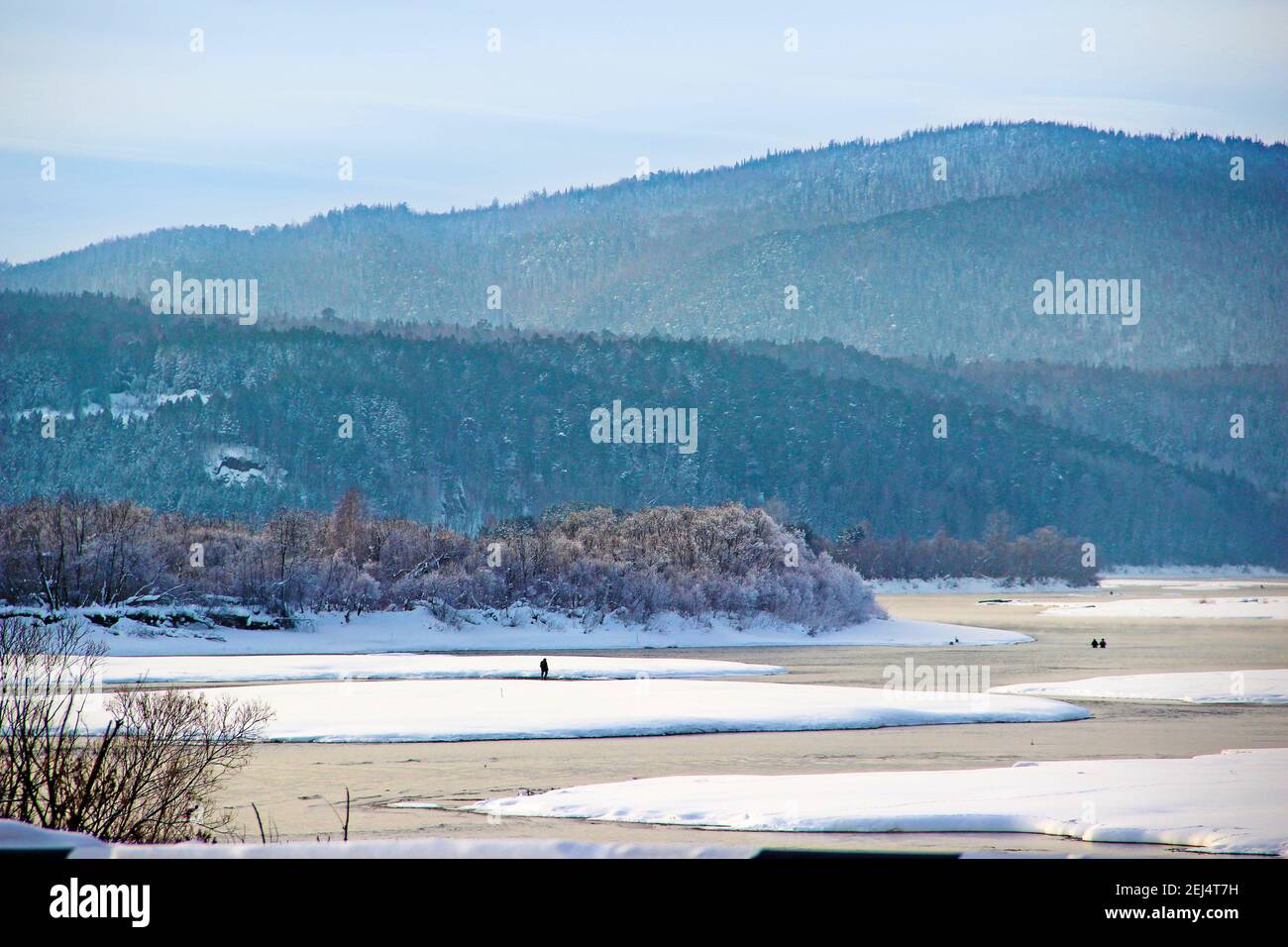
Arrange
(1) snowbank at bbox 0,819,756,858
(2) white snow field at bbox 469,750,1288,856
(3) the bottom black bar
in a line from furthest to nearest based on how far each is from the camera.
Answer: (2) white snow field at bbox 469,750,1288,856 < (1) snowbank at bbox 0,819,756,858 < (3) the bottom black bar

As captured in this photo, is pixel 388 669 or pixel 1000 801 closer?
pixel 1000 801

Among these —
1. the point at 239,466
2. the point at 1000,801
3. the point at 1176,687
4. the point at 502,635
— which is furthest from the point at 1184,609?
the point at 239,466

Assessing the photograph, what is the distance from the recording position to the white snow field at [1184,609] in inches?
4183

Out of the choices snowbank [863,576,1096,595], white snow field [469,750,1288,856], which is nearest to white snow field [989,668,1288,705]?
white snow field [469,750,1288,856]

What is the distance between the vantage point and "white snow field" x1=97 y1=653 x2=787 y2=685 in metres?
55.8

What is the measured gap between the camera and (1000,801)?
22.5 meters

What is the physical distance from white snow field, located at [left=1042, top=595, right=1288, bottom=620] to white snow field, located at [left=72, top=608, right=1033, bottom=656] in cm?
2461

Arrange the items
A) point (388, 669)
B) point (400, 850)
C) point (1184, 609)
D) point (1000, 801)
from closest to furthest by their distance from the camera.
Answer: point (400, 850)
point (1000, 801)
point (388, 669)
point (1184, 609)

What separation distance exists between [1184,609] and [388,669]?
7405 cm

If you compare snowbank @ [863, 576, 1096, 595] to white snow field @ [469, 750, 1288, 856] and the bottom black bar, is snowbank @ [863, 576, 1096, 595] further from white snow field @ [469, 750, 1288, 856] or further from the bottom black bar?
the bottom black bar

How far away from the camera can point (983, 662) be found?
61.8 meters

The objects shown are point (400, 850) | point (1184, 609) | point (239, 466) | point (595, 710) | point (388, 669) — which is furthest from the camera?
point (239, 466)

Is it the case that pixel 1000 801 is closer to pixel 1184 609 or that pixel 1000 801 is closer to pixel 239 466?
pixel 1184 609
